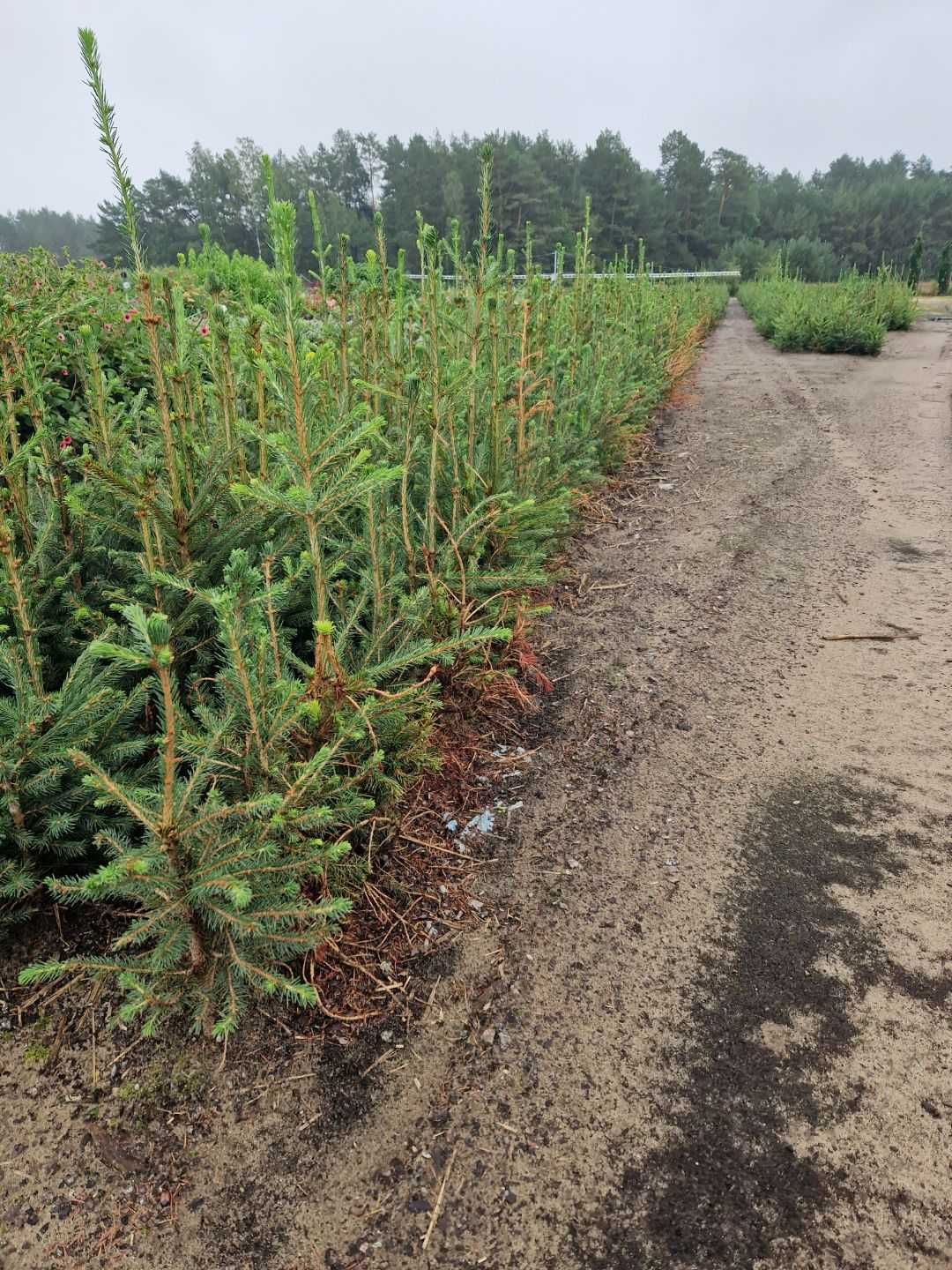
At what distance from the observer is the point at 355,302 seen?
10.5 feet

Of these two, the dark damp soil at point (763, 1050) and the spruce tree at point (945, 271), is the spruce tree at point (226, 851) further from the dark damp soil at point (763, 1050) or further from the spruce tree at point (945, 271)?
the spruce tree at point (945, 271)

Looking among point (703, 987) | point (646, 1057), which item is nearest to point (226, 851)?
A: point (646, 1057)

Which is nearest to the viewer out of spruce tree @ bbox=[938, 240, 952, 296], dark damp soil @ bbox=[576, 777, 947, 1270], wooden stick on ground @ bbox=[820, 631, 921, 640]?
dark damp soil @ bbox=[576, 777, 947, 1270]

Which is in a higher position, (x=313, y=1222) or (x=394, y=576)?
(x=394, y=576)

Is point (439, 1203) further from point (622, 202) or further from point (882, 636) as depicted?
point (622, 202)

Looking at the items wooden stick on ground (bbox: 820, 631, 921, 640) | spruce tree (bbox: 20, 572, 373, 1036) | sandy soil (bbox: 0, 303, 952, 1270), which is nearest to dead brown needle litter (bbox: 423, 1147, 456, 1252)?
sandy soil (bbox: 0, 303, 952, 1270)

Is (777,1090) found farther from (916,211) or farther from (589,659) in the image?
(916,211)

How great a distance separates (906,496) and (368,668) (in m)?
4.62

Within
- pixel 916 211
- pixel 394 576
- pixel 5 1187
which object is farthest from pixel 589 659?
pixel 916 211

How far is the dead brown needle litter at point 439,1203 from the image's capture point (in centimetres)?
130

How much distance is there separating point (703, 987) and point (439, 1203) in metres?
0.76

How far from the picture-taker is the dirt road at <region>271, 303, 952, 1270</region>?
131 centimetres

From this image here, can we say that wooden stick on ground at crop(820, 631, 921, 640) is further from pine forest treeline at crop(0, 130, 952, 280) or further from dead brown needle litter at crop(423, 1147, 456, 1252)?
pine forest treeline at crop(0, 130, 952, 280)

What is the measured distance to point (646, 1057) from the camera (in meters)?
1.58
